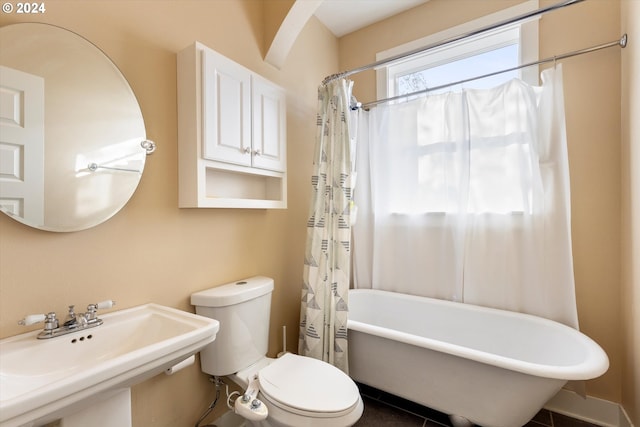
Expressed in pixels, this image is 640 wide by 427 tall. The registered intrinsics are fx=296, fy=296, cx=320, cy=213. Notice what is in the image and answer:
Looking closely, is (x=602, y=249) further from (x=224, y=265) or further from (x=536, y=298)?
(x=224, y=265)

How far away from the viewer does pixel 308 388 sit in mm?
1324

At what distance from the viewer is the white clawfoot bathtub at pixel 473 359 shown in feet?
4.40

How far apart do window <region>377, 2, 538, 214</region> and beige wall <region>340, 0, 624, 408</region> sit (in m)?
0.20

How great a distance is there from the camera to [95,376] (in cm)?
77

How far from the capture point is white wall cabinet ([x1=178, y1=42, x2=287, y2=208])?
4.63 ft

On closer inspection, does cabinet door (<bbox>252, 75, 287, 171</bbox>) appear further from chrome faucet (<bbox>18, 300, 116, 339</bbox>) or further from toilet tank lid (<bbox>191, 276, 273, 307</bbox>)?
chrome faucet (<bbox>18, 300, 116, 339</bbox>)

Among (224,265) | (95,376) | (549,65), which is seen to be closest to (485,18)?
(549,65)

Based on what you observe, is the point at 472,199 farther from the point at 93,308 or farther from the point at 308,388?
the point at 93,308

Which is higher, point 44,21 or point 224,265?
point 44,21

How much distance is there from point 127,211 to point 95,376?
2.33 feet

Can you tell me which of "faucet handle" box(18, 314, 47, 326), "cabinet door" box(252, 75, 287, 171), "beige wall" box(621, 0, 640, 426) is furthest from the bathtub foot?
"faucet handle" box(18, 314, 47, 326)

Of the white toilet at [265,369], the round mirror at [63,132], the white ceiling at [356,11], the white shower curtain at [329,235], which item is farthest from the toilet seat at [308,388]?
the white ceiling at [356,11]

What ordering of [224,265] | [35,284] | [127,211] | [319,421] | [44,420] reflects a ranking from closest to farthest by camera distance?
[44,420] → [35,284] → [319,421] → [127,211] → [224,265]

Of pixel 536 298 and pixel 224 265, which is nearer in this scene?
pixel 224 265
